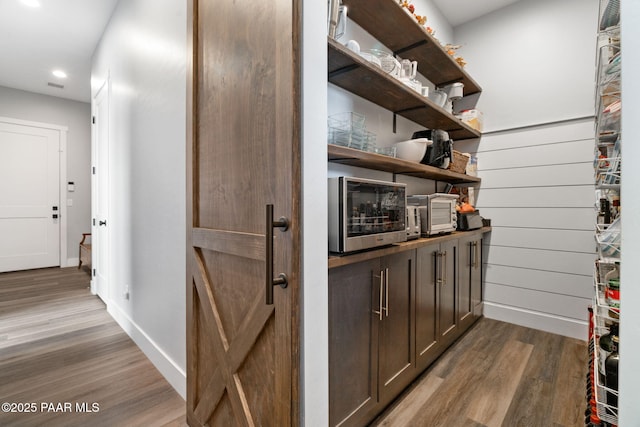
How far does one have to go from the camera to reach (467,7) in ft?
9.77

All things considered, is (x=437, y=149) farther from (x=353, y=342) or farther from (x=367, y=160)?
(x=353, y=342)

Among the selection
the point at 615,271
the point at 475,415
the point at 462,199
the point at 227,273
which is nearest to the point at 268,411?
the point at 227,273

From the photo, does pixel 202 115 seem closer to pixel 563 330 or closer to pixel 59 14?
pixel 59 14

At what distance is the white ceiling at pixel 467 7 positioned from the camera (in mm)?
2910

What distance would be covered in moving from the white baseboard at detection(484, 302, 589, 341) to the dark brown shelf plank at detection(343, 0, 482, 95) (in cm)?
230

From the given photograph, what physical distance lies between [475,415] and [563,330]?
1.67 m

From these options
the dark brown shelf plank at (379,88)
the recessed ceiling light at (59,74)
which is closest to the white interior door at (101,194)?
the recessed ceiling light at (59,74)

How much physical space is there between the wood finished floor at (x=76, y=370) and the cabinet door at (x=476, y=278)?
2.57m

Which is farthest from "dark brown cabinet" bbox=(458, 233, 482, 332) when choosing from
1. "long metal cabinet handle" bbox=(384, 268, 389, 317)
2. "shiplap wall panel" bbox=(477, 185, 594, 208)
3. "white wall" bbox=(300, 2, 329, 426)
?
"white wall" bbox=(300, 2, 329, 426)

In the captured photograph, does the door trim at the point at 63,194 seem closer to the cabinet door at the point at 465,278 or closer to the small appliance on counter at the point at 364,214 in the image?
the small appliance on counter at the point at 364,214

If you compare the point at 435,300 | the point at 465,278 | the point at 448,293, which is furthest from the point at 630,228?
the point at 465,278

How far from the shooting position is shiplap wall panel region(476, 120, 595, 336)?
2.60m

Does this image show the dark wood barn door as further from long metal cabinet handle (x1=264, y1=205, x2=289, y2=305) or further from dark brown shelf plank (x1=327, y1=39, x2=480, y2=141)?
dark brown shelf plank (x1=327, y1=39, x2=480, y2=141)

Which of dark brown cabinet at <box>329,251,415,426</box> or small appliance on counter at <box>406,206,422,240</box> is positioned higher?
small appliance on counter at <box>406,206,422,240</box>
